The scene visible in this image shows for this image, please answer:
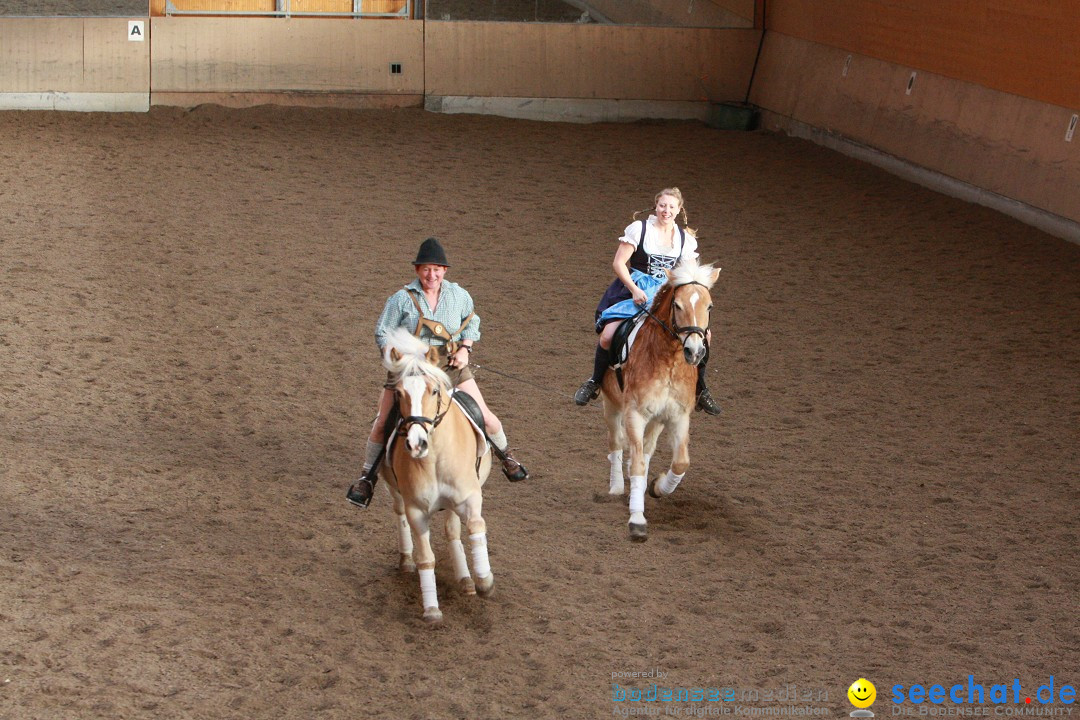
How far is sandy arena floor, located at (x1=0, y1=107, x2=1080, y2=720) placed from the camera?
7.05 m

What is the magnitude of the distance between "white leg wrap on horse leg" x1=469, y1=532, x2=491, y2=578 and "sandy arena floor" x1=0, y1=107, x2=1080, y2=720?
0.96 ft

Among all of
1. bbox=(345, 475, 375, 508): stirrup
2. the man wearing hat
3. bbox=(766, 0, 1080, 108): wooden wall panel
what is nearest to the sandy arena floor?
bbox=(345, 475, 375, 508): stirrup

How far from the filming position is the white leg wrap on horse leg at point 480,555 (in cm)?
731

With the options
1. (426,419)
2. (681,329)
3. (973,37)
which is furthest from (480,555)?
(973,37)

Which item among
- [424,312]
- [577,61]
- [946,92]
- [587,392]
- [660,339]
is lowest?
[587,392]

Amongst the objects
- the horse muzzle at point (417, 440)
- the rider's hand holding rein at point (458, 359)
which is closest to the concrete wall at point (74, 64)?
the rider's hand holding rein at point (458, 359)

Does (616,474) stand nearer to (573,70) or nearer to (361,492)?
(361,492)

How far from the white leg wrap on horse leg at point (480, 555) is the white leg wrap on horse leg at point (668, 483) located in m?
1.96

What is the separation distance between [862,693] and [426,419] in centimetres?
274

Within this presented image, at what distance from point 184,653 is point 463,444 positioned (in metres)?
1.94

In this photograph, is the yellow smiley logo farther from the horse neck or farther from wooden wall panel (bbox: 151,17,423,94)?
wooden wall panel (bbox: 151,17,423,94)

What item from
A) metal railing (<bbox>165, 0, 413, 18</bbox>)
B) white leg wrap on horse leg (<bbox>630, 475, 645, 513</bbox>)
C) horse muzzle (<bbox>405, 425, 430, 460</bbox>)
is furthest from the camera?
metal railing (<bbox>165, 0, 413, 18</bbox>)

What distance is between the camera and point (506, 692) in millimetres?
6695

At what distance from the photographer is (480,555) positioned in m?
7.36
